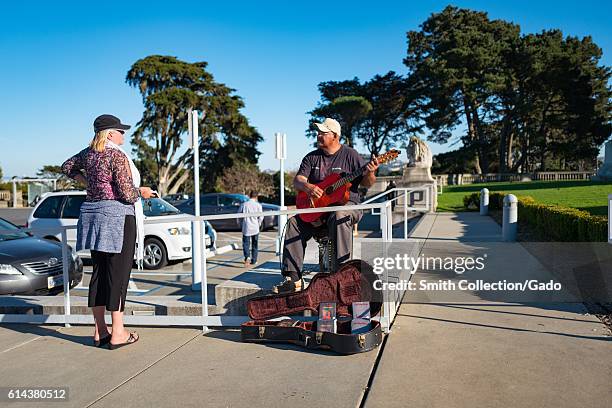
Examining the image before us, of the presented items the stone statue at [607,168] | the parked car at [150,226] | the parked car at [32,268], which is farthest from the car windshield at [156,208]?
the stone statue at [607,168]

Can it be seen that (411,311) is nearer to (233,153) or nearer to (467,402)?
(467,402)

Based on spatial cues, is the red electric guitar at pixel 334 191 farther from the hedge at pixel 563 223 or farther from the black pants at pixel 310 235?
the hedge at pixel 563 223

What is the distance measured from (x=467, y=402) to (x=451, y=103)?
56250 millimetres

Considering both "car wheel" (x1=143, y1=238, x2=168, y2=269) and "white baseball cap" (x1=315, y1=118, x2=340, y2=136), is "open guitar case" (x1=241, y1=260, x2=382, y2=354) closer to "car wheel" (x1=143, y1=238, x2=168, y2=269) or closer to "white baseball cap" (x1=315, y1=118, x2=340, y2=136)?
"white baseball cap" (x1=315, y1=118, x2=340, y2=136)

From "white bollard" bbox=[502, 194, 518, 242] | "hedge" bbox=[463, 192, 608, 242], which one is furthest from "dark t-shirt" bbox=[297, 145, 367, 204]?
"white bollard" bbox=[502, 194, 518, 242]

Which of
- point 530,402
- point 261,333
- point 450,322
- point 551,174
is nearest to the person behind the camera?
point 530,402

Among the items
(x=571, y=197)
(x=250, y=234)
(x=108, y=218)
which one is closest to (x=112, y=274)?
(x=108, y=218)

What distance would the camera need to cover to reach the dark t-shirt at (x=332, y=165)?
17.0 ft

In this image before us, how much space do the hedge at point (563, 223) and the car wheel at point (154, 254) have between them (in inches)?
295

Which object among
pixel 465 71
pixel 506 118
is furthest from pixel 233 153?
pixel 506 118

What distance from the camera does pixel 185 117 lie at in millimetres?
43938

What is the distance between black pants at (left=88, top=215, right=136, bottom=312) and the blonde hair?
0.64m

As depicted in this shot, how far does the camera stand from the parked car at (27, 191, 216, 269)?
10414 millimetres

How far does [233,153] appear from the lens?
1847 inches
